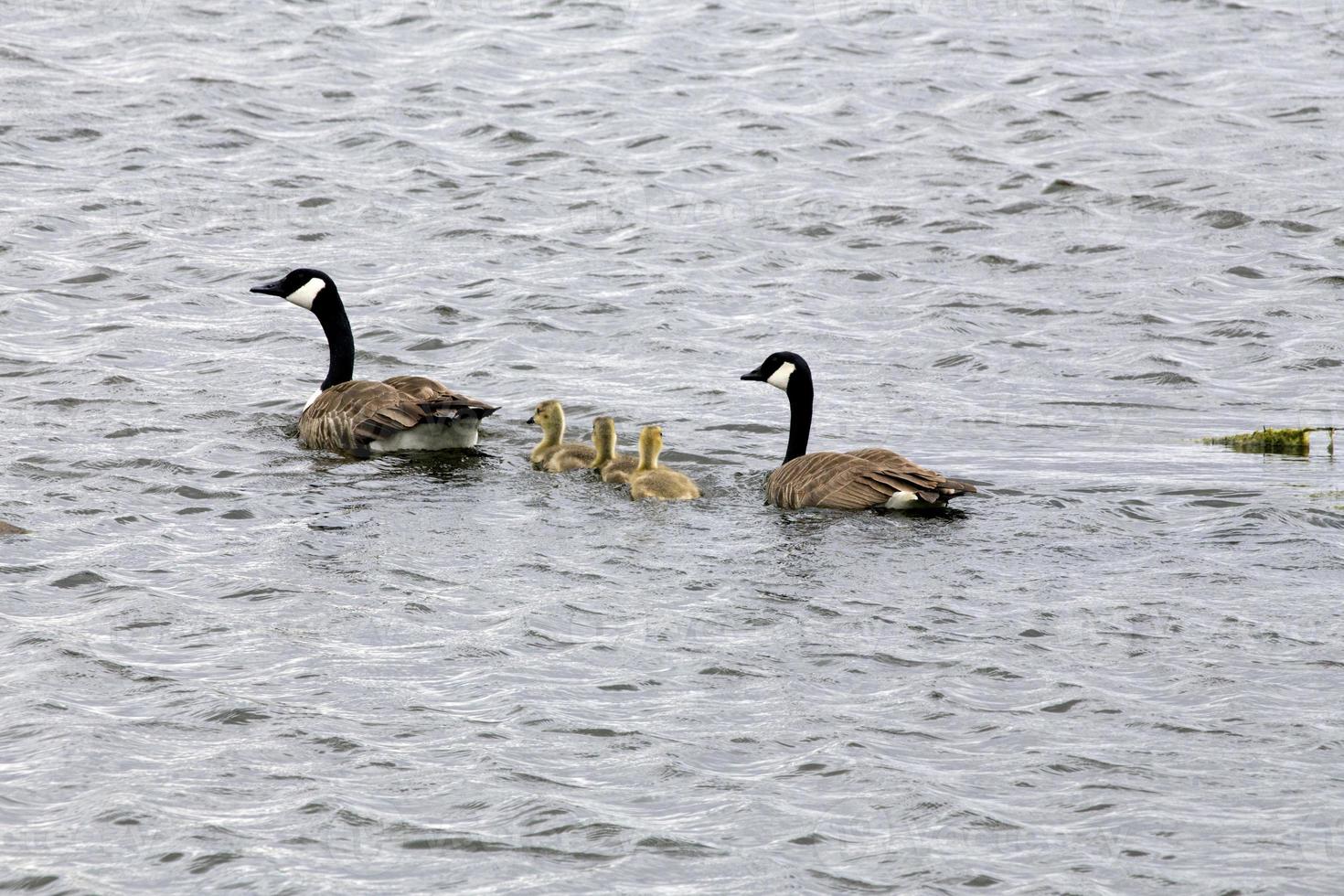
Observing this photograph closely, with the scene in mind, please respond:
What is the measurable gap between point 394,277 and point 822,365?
16.1 feet

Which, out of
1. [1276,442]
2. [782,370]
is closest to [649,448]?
[782,370]

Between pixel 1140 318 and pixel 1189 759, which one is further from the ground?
pixel 1140 318

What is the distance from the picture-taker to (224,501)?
11.4 meters

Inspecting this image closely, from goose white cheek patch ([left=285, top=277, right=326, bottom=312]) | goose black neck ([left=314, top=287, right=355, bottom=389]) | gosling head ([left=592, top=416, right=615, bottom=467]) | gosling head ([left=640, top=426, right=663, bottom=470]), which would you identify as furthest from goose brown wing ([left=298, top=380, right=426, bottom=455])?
gosling head ([left=640, top=426, right=663, bottom=470])

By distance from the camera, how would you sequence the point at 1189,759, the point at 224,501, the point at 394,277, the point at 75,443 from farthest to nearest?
the point at 394,277, the point at 75,443, the point at 224,501, the point at 1189,759

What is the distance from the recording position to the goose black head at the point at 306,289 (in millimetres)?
14570

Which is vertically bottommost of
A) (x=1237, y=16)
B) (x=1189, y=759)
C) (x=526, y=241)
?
(x=1189, y=759)

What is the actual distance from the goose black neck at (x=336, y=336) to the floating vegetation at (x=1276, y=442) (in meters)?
7.04

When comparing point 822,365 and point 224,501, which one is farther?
point 822,365

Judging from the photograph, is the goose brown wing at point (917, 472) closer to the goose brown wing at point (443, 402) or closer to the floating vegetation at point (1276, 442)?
the floating vegetation at point (1276, 442)

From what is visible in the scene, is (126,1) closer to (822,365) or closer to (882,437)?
(822,365)

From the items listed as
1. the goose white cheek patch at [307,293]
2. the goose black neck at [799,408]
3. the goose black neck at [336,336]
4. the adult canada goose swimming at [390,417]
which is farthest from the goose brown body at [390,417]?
the goose black neck at [799,408]

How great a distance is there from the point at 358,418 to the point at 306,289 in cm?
220

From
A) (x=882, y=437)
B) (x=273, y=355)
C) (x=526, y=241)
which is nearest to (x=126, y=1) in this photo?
(x=526, y=241)
